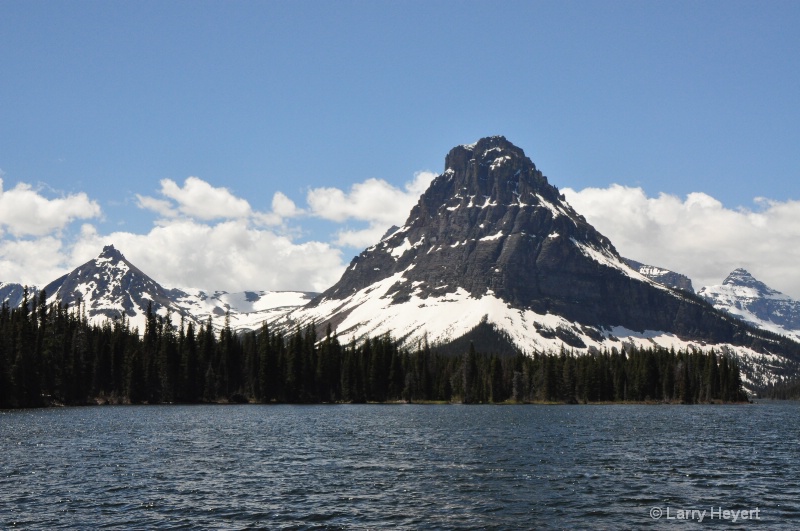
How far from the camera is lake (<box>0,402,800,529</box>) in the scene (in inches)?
1610

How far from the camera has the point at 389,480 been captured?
5369 cm

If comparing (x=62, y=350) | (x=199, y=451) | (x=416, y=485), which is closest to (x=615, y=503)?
(x=416, y=485)

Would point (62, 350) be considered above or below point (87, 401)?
above

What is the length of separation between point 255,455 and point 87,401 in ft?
392

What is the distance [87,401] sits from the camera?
173000 millimetres

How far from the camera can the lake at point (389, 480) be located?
4091cm

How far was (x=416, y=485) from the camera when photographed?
51.7 metres

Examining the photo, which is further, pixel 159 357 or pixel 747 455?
pixel 159 357

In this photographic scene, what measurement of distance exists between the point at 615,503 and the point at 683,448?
36.3 metres

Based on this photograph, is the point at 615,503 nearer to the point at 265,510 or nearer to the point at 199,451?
the point at 265,510

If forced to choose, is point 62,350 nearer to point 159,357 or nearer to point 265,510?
point 159,357

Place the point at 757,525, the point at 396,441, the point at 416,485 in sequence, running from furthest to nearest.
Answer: the point at 396,441, the point at 416,485, the point at 757,525

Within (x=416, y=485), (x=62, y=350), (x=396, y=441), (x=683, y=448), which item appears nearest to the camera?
(x=416, y=485)

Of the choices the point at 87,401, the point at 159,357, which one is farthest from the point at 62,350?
the point at 159,357
